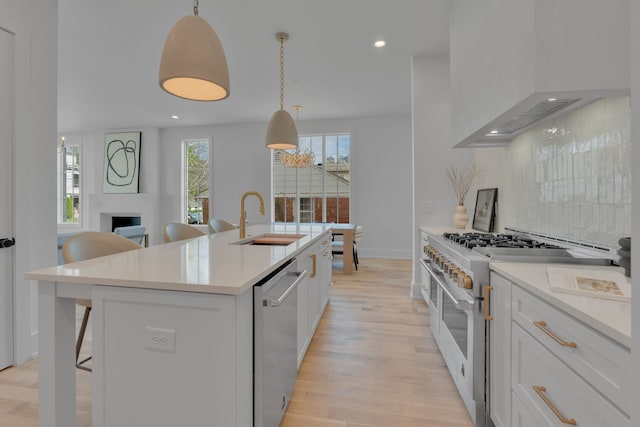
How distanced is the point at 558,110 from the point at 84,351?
3.55m

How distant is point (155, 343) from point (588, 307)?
4.54 feet

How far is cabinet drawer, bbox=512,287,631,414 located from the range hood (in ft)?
2.85

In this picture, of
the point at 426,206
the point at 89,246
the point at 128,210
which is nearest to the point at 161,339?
the point at 89,246

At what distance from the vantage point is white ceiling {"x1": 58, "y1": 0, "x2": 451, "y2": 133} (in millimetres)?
2840

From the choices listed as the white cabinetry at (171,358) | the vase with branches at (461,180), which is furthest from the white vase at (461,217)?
the white cabinetry at (171,358)

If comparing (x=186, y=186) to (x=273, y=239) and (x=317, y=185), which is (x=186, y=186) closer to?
(x=317, y=185)

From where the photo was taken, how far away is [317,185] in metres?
6.84

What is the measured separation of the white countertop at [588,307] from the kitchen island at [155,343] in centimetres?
99

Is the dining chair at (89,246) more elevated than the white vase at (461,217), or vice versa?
the white vase at (461,217)

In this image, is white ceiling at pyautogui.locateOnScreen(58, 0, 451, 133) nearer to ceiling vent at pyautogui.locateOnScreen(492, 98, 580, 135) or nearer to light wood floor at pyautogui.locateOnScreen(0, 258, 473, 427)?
ceiling vent at pyautogui.locateOnScreen(492, 98, 580, 135)

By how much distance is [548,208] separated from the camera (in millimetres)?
2002

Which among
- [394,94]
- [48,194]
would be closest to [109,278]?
[48,194]

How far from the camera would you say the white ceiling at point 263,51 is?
284 centimetres

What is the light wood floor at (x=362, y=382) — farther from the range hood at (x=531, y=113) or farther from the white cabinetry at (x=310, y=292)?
the range hood at (x=531, y=113)
